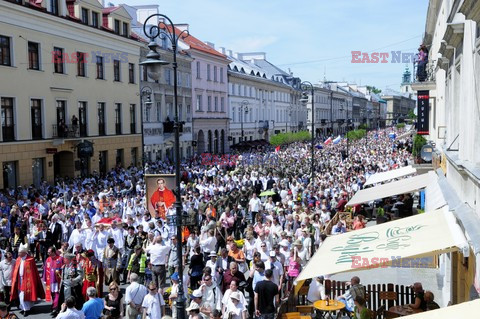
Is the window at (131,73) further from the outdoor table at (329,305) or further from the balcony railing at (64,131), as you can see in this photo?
the outdoor table at (329,305)

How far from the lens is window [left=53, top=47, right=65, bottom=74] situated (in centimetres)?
3177

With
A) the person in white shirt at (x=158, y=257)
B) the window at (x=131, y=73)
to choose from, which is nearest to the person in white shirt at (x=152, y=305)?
the person in white shirt at (x=158, y=257)

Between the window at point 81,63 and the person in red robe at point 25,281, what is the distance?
24250mm

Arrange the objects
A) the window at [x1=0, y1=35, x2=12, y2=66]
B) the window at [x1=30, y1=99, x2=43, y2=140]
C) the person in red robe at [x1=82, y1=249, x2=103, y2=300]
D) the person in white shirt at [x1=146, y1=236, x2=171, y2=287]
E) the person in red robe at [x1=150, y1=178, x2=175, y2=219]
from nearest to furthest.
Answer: the person in red robe at [x1=82, y1=249, x2=103, y2=300] < the person in white shirt at [x1=146, y1=236, x2=171, y2=287] < the person in red robe at [x1=150, y1=178, x2=175, y2=219] < the window at [x1=0, y1=35, x2=12, y2=66] < the window at [x1=30, y1=99, x2=43, y2=140]

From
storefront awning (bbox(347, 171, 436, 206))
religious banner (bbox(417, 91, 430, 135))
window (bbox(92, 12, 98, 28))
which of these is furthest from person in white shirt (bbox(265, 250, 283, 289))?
window (bbox(92, 12, 98, 28))

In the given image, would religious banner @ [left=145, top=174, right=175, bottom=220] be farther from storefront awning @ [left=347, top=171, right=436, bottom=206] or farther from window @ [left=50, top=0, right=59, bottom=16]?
window @ [left=50, top=0, right=59, bottom=16]

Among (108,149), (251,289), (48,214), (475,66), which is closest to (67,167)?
(108,149)

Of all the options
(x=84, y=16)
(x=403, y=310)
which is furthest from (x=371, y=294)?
(x=84, y=16)

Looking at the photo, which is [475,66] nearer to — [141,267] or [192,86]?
[141,267]

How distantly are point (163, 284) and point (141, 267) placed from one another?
2.41 feet

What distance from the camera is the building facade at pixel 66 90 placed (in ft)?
93.1

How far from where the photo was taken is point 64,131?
1261 inches

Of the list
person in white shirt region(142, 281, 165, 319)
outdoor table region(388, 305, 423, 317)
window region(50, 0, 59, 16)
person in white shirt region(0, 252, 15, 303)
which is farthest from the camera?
window region(50, 0, 59, 16)

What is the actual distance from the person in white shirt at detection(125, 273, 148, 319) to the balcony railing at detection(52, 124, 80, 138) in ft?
77.1
